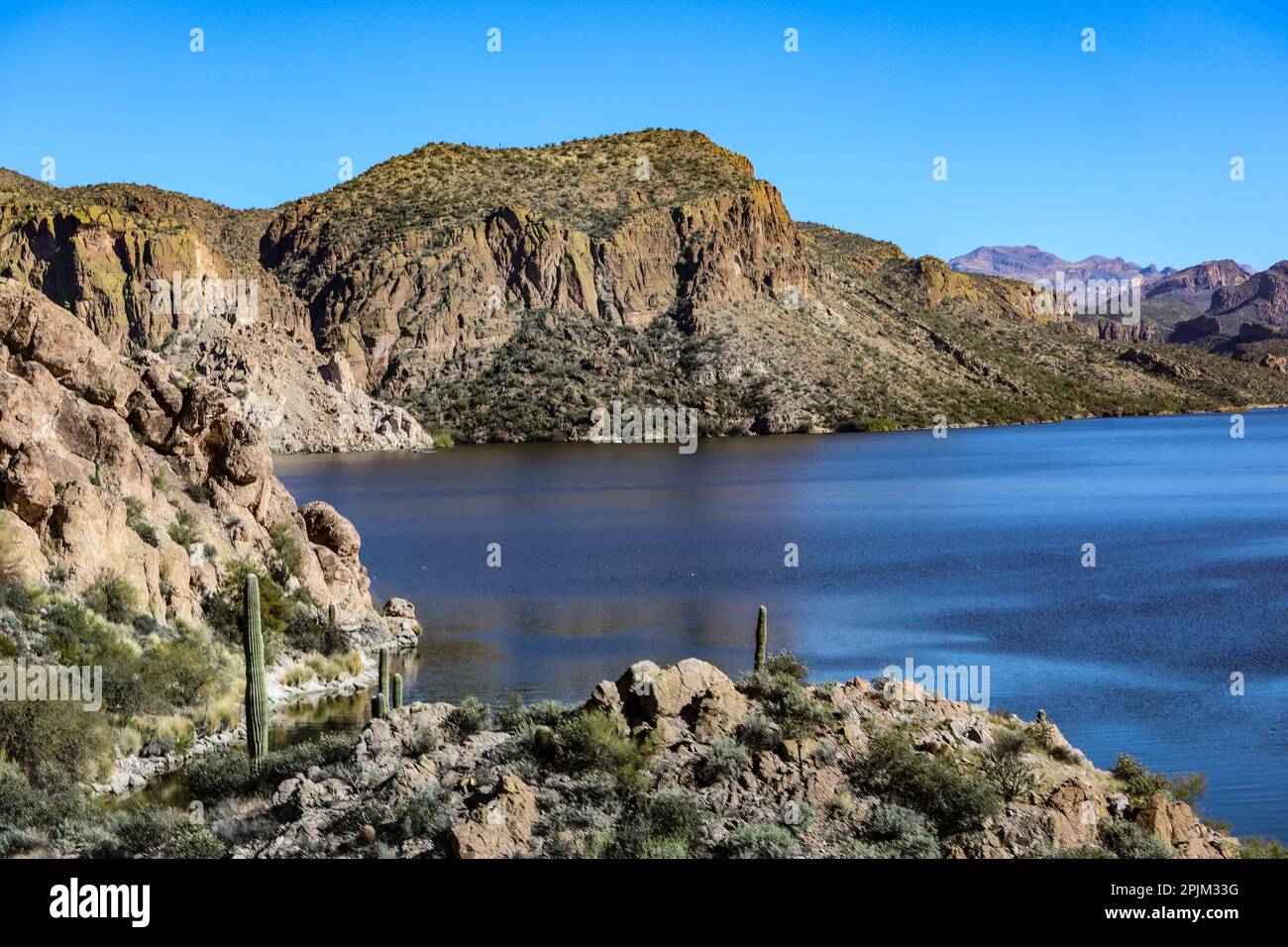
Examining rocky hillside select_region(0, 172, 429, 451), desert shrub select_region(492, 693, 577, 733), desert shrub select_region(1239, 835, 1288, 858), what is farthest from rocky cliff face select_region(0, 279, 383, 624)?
rocky hillside select_region(0, 172, 429, 451)

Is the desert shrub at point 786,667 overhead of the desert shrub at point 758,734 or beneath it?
overhead

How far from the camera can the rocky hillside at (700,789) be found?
42.4 ft

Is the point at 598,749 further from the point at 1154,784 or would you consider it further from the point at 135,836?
the point at 1154,784

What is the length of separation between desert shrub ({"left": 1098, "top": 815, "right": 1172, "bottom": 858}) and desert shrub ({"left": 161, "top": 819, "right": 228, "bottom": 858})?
8.68m

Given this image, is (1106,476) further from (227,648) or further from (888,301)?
(888,301)

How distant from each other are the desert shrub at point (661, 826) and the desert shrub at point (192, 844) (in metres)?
3.78

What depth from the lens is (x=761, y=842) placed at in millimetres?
12523

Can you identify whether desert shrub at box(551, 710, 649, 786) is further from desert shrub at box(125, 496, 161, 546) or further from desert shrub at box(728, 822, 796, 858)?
desert shrub at box(125, 496, 161, 546)

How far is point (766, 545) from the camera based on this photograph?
51531mm

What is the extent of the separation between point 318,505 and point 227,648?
7263mm

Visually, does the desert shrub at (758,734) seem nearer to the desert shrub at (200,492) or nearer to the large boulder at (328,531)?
the desert shrub at (200,492)

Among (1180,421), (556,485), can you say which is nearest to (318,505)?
(556,485)
